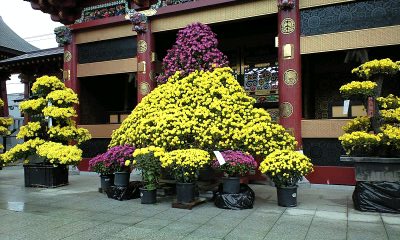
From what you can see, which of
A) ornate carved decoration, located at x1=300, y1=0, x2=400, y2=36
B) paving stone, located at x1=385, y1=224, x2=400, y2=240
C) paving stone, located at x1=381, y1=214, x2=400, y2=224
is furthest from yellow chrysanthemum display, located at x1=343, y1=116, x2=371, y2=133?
ornate carved decoration, located at x1=300, y1=0, x2=400, y2=36

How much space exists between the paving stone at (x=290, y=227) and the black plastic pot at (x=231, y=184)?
44.5 inches

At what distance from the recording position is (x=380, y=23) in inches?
347

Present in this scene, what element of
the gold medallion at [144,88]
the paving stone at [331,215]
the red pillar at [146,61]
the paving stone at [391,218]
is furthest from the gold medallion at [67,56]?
the paving stone at [391,218]

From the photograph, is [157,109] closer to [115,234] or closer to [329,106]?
[115,234]

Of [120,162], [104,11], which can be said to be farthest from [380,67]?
[104,11]

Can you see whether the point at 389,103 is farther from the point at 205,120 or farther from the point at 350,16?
the point at 205,120

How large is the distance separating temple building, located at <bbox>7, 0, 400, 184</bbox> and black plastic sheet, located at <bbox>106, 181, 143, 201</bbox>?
169 inches

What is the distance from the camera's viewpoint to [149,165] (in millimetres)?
7324

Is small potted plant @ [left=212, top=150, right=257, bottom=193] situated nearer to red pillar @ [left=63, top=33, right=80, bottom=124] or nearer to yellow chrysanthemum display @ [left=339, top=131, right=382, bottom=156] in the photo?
yellow chrysanthemum display @ [left=339, top=131, right=382, bottom=156]

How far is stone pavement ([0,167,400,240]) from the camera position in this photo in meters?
5.36

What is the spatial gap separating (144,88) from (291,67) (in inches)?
194

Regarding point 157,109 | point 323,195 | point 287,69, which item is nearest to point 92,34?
point 157,109

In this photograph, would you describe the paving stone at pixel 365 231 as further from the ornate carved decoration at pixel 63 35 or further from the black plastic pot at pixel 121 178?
the ornate carved decoration at pixel 63 35

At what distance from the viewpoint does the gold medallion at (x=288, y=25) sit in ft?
31.3
